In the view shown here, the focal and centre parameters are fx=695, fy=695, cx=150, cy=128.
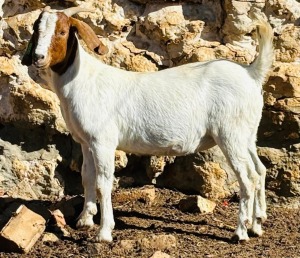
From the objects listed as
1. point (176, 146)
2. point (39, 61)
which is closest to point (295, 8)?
point (176, 146)

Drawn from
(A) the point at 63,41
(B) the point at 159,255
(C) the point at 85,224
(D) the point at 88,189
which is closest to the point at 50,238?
(C) the point at 85,224

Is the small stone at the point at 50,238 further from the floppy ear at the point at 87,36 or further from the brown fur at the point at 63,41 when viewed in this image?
the floppy ear at the point at 87,36

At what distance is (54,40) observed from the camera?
620 cm

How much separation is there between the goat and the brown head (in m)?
0.01

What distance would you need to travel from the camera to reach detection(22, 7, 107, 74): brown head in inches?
241

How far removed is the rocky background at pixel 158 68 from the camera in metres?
7.61

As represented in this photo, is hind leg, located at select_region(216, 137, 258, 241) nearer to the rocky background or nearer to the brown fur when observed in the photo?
the rocky background

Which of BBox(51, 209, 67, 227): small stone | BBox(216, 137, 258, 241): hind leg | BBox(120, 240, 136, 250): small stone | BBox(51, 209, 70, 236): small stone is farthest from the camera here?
BBox(51, 209, 67, 227): small stone

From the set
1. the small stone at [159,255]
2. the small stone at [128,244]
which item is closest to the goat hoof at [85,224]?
the small stone at [128,244]

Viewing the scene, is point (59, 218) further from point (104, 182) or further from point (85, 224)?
point (104, 182)

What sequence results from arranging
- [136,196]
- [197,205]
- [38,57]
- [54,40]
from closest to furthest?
[38,57]
[54,40]
[197,205]
[136,196]

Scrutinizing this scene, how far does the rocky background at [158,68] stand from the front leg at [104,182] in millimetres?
1463

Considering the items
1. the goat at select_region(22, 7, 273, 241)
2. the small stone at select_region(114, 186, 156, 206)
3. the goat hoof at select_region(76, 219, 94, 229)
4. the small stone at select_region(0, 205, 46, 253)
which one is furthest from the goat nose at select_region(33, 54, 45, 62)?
the small stone at select_region(114, 186, 156, 206)

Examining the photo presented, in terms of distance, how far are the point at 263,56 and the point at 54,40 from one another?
1.95 metres
